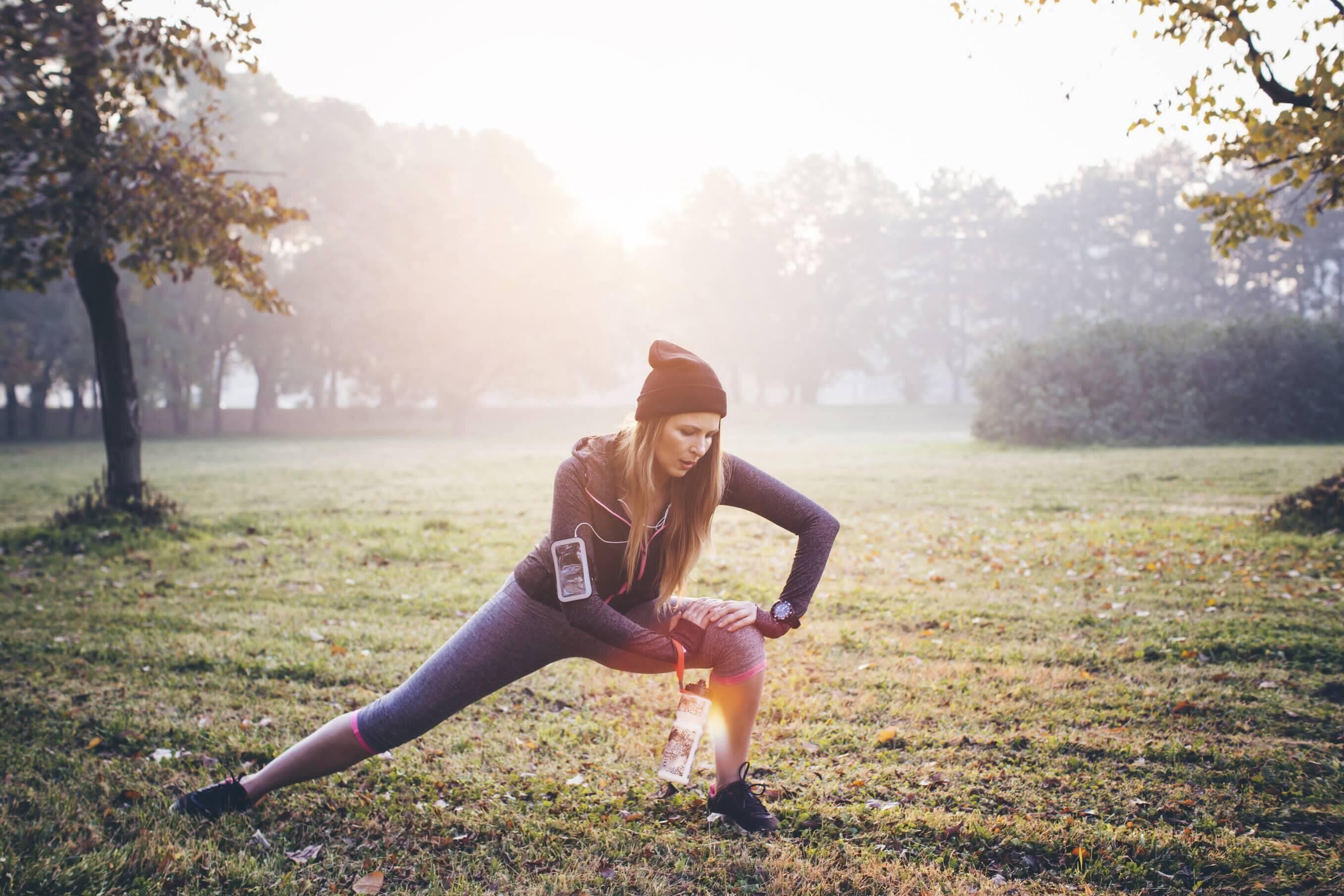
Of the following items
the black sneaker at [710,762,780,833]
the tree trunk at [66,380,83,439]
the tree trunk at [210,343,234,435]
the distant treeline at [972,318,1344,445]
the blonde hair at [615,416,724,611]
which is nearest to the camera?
the blonde hair at [615,416,724,611]

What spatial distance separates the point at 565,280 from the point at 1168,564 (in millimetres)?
37879

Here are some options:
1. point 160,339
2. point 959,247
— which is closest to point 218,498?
point 160,339

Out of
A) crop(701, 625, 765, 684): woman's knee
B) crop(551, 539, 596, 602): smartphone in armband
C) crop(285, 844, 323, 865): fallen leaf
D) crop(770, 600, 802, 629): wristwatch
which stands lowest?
crop(285, 844, 323, 865): fallen leaf

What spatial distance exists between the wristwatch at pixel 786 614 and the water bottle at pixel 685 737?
46 centimetres

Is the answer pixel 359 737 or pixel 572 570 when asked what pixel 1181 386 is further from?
pixel 359 737

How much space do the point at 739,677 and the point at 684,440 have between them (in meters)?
0.96

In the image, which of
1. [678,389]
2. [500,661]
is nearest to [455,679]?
[500,661]

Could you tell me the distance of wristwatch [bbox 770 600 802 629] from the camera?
346 cm

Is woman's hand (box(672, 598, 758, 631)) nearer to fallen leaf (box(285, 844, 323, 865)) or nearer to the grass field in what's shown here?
the grass field

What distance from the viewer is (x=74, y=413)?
37.8 m

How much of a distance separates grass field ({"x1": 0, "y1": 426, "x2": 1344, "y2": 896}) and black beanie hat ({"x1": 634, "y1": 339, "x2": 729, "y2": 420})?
174 cm

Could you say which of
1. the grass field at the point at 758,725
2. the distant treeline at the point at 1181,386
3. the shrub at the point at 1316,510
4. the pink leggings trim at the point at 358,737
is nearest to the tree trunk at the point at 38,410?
the grass field at the point at 758,725

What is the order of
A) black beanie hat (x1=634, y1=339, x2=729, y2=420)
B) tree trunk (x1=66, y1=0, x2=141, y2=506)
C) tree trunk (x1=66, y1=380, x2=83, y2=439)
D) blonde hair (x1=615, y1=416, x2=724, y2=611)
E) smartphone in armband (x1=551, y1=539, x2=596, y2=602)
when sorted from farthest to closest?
tree trunk (x1=66, y1=380, x2=83, y2=439), tree trunk (x1=66, y1=0, x2=141, y2=506), blonde hair (x1=615, y1=416, x2=724, y2=611), black beanie hat (x1=634, y1=339, x2=729, y2=420), smartphone in armband (x1=551, y1=539, x2=596, y2=602)

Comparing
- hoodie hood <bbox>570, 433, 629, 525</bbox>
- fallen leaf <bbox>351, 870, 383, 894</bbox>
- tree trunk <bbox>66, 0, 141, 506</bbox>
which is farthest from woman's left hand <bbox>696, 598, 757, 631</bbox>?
tree trunk <bbox>66, 0, 141, 506</bbox>
